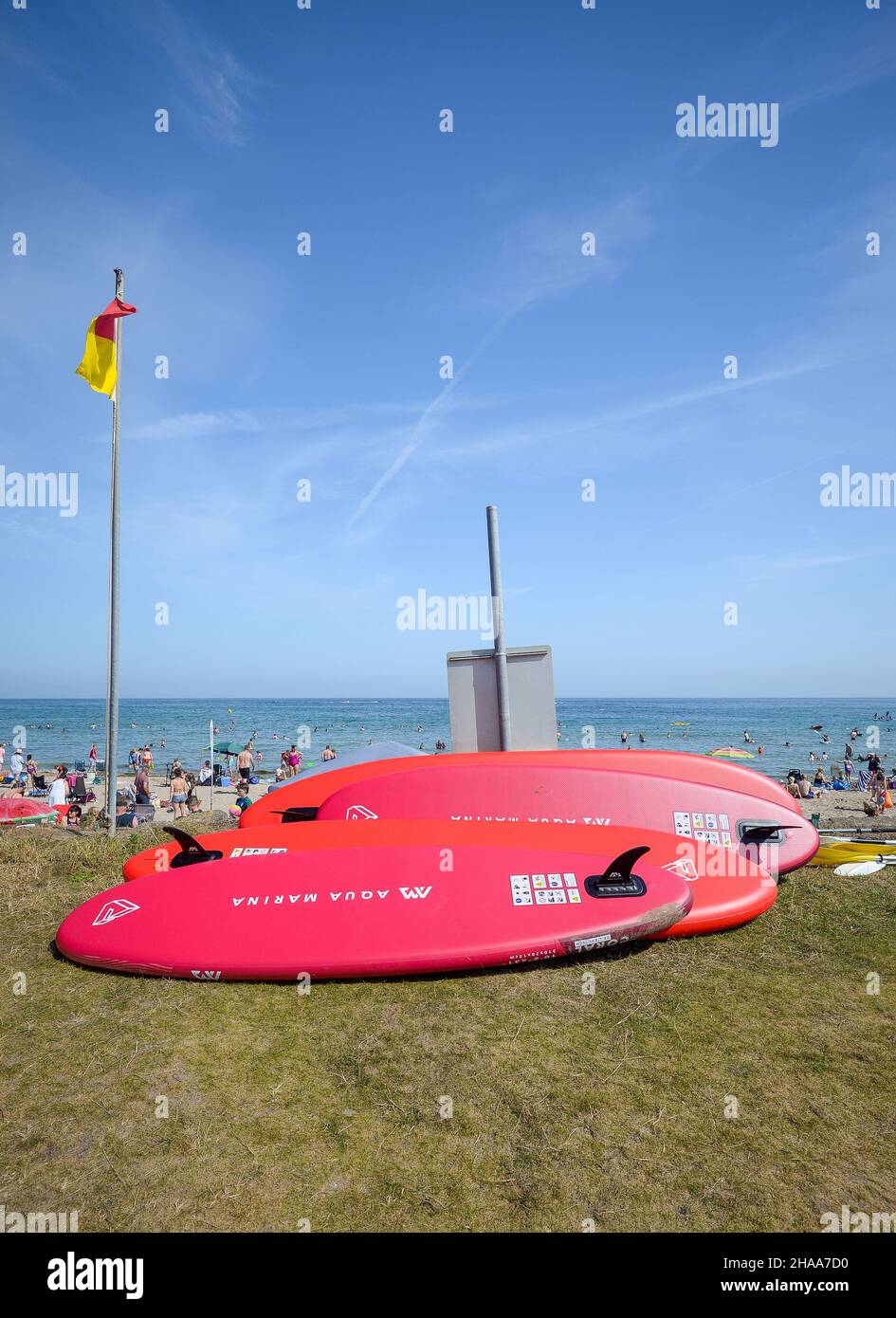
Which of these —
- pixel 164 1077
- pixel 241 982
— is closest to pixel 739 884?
pixel 241 982

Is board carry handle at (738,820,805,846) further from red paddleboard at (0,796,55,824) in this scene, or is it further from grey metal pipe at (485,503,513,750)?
red paddleboard at (0,796,55,824)

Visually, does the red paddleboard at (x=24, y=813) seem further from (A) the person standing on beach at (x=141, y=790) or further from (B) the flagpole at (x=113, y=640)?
(B) the flagpole at (x=113, y=640)

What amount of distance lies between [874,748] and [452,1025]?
148 ft

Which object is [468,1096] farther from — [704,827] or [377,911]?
[704,827]

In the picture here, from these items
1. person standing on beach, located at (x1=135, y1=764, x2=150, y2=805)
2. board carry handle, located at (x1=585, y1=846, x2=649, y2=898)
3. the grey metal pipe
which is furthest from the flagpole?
person standing on beach, located at (x1=135, y1=764, x2=150, y2=805)

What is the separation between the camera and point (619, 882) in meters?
4.84

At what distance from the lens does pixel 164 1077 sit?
10.7 feet

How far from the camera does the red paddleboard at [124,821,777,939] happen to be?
5.21 m

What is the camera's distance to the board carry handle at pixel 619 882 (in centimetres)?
475

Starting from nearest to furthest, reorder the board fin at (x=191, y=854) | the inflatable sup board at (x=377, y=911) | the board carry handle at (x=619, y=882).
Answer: the inflatable sup board at (x=377, y=911), the board carry handle at (x=619, y=882), the board fin at (x=191, y=854)

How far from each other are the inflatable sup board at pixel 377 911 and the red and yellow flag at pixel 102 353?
783 centimetres

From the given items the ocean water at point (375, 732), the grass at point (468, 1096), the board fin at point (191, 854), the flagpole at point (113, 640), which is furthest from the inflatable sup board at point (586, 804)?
the ocean water at point (375, 732)

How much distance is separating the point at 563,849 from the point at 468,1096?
2372 millimetres

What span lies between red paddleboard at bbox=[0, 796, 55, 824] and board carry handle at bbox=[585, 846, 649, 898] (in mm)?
12426
